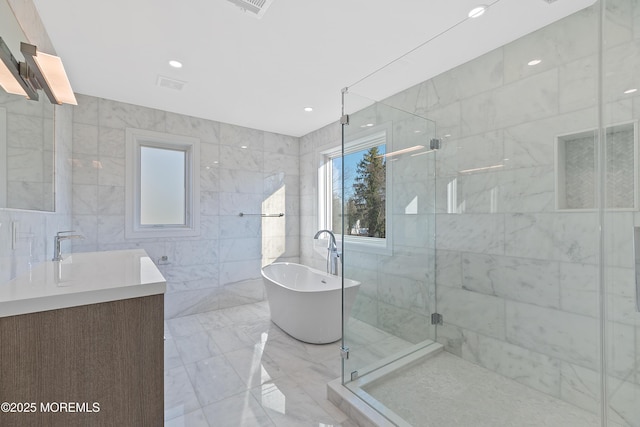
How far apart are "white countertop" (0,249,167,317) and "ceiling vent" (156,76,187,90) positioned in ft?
6.05

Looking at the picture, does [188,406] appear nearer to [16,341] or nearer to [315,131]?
[16,341]

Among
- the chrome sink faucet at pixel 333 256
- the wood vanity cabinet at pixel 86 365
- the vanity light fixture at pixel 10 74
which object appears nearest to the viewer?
the wood vanity cabinet at pixel 86 365

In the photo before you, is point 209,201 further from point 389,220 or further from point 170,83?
point 389,220

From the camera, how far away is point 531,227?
6.08ft

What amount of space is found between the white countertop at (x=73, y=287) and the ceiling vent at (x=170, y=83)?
185 cm

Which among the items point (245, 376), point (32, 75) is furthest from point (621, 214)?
point (32, 75)

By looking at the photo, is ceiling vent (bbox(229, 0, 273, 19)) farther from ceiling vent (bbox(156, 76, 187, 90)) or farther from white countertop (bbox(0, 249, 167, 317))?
white countertop (bbox(0, 249, 167, 317))

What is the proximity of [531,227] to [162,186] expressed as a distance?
3692 mm

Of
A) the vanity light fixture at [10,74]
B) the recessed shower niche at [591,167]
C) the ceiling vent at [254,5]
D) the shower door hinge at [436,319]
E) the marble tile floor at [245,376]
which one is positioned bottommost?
the marble tile floor at [245,376]

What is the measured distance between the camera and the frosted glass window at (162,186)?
3.29 m

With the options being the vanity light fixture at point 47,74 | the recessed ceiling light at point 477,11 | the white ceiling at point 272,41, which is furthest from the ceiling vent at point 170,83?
the recessed ceiling light at point 477,11

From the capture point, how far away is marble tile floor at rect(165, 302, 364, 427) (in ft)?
5.53

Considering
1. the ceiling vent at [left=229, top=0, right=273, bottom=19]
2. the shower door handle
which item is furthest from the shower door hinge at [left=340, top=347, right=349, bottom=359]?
the ceiling vent at [left=229, top=0, right=273, bottom=19]

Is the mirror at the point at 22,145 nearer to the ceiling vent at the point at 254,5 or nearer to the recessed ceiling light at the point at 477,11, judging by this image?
the ceiling vent at the point at 254,5
